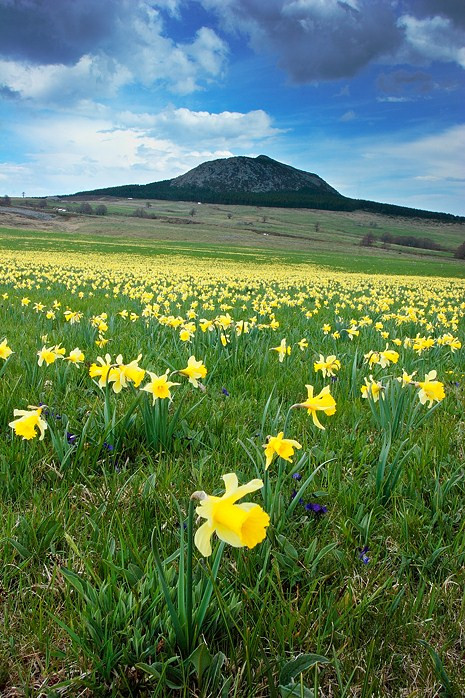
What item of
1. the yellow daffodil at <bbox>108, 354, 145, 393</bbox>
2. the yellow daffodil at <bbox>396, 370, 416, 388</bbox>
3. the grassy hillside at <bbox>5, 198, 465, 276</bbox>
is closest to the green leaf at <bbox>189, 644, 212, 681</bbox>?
the yellow daffodil at <bbox>108, 354, 145, 393</bbox>

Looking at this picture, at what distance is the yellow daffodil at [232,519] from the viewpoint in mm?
980

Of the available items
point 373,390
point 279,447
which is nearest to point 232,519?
point 279,447

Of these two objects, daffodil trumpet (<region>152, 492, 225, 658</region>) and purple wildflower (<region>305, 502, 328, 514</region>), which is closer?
daffodil trumpet (<region>152, 492, 225, 658</region>)

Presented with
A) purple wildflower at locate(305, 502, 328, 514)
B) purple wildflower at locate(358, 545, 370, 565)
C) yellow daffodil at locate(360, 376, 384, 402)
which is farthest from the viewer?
yellow daffodil at locate(360, 376, 384, 402)

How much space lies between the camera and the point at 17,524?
1.67 m

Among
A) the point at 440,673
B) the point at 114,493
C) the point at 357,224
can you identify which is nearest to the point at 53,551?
the point at 114,493

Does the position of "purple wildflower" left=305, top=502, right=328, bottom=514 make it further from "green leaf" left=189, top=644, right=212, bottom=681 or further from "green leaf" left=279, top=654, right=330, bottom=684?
"green leaf" left=189, top=644, right=212, bottom=681

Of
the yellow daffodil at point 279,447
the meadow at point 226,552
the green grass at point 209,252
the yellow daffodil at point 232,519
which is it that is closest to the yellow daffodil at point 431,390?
the meadow at point 226,552

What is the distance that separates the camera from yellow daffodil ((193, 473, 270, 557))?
980mm

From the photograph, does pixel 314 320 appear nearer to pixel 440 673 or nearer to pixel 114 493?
pixel 114 493

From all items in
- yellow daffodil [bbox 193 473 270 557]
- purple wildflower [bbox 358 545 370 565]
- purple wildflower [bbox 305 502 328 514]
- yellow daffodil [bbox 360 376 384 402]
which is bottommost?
purple wildflower [bbox 358 545 370 565]

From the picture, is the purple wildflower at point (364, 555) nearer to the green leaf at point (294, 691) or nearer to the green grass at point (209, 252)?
the green leaf at point (294, 691)

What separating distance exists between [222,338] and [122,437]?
1813mm

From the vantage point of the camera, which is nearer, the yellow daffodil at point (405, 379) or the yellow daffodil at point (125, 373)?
the yellow daffodil at point (125, 373)
